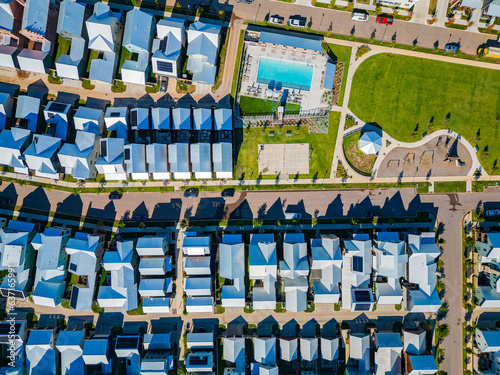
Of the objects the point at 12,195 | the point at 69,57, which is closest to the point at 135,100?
the point at 69,57

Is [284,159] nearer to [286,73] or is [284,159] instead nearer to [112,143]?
[286,73]

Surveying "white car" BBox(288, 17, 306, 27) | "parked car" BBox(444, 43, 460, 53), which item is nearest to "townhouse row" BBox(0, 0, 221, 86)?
"white car" BBox(288, 17, 306, 27)

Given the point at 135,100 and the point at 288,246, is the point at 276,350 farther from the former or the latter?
the point at 135,100

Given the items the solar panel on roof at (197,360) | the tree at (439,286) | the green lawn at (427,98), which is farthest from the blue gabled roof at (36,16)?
the tree at (439,286)

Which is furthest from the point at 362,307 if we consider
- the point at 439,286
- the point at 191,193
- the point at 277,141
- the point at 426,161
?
the point at 191,193

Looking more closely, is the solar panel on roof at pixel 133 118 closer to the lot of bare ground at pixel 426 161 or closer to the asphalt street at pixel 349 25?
the asphalt street at pixel 349 25

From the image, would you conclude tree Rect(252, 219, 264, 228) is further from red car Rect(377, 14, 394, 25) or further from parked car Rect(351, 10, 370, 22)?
red car Rect(377, 14, 394, 25)
